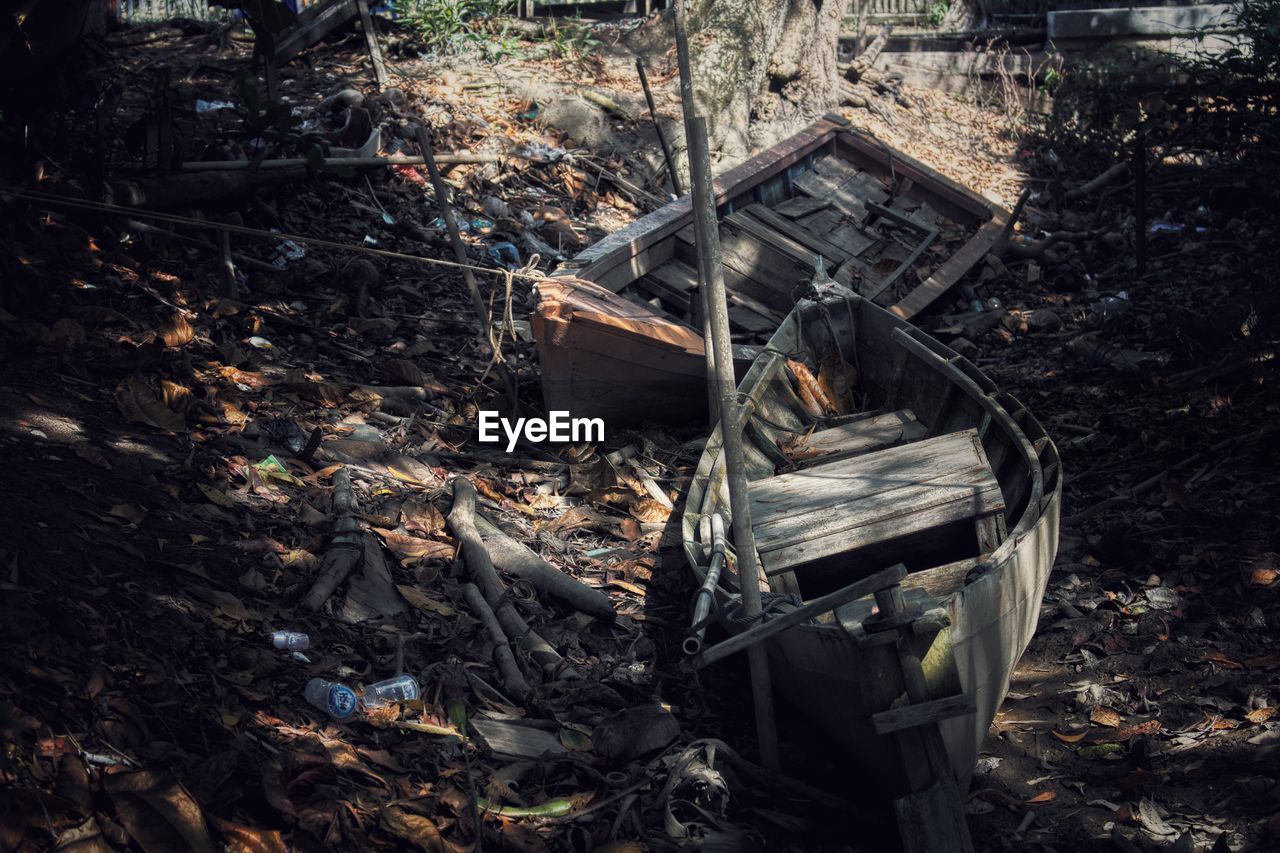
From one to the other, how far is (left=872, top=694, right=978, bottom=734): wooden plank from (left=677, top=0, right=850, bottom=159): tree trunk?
938 centimetres

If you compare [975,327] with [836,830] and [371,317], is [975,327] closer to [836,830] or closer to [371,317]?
[371,317]

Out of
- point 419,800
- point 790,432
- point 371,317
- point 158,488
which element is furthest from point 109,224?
point 419,800

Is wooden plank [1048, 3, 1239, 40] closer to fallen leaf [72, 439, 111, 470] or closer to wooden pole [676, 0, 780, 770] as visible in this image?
wooden pole [676, 0, 780, 770]

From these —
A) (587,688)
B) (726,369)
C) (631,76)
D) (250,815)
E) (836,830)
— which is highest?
(631,76)

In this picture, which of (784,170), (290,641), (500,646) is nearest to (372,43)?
(784,170)

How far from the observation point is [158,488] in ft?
17.0

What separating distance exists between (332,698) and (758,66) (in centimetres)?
1016

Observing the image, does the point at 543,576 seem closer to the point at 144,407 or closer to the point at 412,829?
the point at 412,829

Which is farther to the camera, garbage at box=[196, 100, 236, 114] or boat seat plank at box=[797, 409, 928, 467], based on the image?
garbage at box=[196, 100, 236, 114]

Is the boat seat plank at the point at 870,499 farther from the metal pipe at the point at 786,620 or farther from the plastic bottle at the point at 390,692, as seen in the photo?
the plastic bottle at the point at 390,692

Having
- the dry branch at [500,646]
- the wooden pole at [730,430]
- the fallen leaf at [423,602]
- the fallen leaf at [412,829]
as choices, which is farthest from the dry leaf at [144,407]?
the wooden pole at [730,430]

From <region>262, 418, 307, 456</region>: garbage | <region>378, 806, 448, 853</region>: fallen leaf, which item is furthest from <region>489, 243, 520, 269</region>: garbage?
<region>378, 806, 448, 853</region>: fallen leaf

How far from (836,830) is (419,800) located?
1.65m

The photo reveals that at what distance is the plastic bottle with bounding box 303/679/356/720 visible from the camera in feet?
14.0
